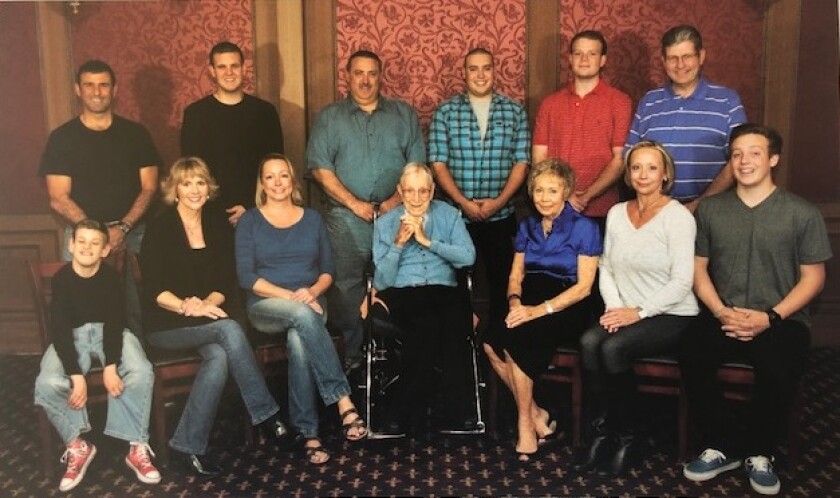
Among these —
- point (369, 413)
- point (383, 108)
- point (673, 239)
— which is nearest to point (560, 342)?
point (673, 239)

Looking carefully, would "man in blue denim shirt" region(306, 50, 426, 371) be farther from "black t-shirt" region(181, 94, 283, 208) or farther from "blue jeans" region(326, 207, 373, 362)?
"black t-shirt" region(181, 94, 283, 208)

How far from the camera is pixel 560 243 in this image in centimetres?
321

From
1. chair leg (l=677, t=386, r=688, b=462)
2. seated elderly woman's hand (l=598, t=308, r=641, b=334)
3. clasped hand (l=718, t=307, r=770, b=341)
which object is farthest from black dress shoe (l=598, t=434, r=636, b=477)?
clasped hand (l=718, t=307, r=770, b=341)

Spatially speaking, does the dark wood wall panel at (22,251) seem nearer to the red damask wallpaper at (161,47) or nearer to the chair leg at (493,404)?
the red damask wallpaper at (161,47)

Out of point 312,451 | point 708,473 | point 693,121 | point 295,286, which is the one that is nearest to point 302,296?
point 295,286

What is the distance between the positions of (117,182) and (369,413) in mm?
1499

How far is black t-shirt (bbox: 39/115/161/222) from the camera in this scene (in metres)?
3.32

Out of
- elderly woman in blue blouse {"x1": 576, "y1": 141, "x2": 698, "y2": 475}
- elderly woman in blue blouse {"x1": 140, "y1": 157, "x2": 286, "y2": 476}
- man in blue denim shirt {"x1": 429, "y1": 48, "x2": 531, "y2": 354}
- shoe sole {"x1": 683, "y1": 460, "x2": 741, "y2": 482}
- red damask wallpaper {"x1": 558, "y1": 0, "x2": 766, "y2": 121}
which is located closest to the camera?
shoe sole {"x1": 683, "y1": 460, "x2": 741, "y2": 482}

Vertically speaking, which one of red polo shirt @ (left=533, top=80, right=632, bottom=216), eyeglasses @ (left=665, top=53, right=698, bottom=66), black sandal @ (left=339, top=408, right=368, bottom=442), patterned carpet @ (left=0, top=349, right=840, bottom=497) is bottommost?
patterned carpet @ (left=0, top=349, right=840, bottom=497)

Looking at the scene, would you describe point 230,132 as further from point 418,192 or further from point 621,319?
point 621,319

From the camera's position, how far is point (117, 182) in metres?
3.40

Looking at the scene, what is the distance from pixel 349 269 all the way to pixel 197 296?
0.88 metres

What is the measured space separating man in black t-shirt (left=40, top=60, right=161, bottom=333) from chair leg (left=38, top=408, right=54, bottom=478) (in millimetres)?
492

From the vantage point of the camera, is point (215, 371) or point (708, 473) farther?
point (215, 371)
